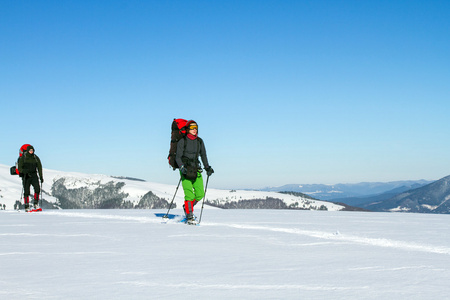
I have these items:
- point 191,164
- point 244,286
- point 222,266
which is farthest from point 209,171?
point 244,286

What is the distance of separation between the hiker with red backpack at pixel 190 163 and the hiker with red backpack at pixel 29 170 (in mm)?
8362

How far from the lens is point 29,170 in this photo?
17.4 metres

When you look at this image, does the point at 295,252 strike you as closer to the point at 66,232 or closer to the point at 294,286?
the point at 294,286

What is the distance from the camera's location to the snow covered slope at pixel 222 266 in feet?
13.3

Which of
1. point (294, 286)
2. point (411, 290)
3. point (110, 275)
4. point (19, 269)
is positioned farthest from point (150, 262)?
point (411, 290)

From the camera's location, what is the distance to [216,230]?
32.0 ft

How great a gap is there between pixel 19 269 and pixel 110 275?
1.24 metres

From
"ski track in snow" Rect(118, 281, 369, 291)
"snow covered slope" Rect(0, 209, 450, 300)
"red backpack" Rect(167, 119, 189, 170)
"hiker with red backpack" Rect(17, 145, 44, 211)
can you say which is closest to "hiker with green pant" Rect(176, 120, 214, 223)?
"red backpack" Rect(167, 119, 189, 170)

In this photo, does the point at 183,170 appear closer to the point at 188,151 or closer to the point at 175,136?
the point at 188,151

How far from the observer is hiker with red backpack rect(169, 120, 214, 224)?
1143 cm

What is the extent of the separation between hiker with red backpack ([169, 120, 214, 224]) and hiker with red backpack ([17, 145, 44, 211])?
27.4 feet

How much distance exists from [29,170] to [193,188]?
8.91m

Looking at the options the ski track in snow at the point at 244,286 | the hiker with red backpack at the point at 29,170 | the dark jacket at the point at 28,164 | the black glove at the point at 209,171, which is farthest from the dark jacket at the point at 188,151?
the dark jacket at the point at 28,164

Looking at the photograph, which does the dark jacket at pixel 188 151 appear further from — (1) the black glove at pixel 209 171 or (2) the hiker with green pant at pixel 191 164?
(1) the black glove at pixel 209 171
